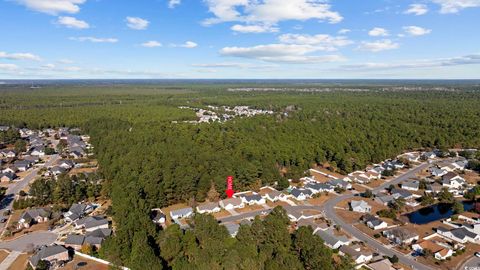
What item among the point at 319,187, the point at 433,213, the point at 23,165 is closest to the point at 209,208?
the point at 319,187

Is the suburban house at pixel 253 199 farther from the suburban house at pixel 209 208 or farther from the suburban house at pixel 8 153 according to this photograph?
the suburban house at pixel 8 153

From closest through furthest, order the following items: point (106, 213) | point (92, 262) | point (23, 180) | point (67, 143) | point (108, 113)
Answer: point (92, 262) → point (106, 213) → point (23, 180) → point (67, 143) → point (108, 113)

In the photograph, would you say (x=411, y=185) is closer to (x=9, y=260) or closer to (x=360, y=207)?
(x=360, y=207)

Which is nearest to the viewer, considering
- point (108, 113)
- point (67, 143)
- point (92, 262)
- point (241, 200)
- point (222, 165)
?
point (92, 262)

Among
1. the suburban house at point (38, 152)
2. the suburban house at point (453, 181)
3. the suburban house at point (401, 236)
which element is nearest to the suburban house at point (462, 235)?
the suburban house at point (401, 236)

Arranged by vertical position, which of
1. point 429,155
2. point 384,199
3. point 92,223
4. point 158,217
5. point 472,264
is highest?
point 429,155

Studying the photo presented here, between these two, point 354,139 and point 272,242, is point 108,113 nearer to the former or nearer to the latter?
point 354,139

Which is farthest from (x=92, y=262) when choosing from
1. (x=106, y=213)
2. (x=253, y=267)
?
(x=253, y=267)
